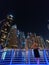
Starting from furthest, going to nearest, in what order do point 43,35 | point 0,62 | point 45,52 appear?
point 43,35, point 45,52, point 0,62

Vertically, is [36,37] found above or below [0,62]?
above

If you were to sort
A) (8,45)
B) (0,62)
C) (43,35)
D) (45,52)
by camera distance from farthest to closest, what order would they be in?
(43,35)
(8,45)
(45,52)
(0,62)

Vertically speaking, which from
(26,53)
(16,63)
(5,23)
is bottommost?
(16,63)

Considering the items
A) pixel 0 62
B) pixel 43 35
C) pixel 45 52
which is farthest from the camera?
pixel 43 35

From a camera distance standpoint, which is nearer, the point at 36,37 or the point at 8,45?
the point at 8,45

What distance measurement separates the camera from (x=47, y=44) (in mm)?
3258

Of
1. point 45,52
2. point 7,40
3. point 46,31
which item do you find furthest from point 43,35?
point 45,52

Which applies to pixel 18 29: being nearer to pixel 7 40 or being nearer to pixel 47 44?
pixel 7 40

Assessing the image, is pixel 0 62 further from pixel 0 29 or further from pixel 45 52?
pixel 0 29

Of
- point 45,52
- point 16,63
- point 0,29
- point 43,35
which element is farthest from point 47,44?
point 16,63

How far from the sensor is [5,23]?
3238 millimetres

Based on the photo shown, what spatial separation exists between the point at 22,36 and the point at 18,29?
181 millimetres

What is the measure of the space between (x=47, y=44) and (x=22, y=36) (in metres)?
0.58

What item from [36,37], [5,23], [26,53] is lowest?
[26,53]
